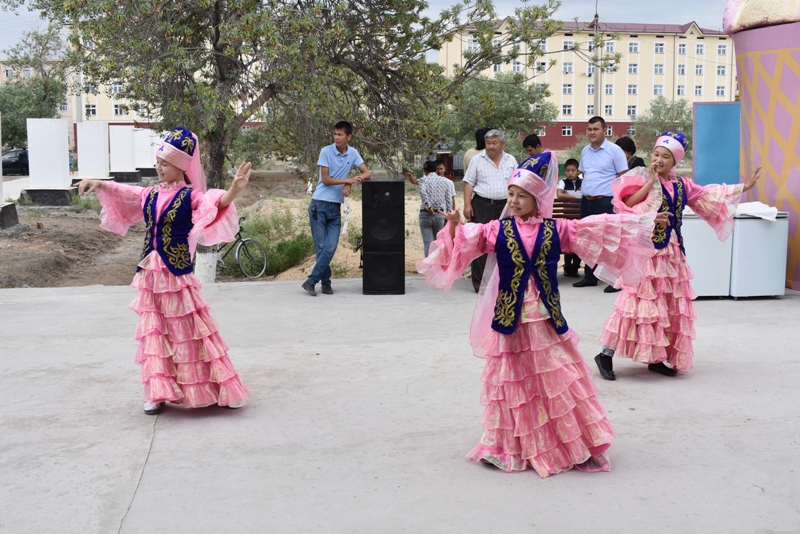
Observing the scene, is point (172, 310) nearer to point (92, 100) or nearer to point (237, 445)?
point (237, 445)

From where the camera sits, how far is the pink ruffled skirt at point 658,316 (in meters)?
6.45

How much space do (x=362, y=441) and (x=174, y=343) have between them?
1.37 metres

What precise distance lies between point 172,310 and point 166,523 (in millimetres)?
1845

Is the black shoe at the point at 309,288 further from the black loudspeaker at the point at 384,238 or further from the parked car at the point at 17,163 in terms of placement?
the parked car at the point at 17,163

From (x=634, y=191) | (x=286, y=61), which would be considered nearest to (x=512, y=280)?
(x=634, y=191)

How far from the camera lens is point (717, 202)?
670cm

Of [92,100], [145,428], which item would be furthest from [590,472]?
[92,100]

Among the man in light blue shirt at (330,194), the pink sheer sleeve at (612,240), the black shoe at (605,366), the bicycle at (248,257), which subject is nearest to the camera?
the pink sheer sleeve at (612,240)

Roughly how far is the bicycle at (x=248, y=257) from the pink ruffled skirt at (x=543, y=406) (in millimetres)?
9243

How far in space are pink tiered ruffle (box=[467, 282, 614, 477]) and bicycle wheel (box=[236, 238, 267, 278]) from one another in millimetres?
9243

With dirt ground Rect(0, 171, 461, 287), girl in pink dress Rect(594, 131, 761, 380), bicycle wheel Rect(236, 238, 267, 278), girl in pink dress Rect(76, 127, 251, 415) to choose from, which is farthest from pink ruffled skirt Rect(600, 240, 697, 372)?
bicycle wheel Rect(236, 238, 267, 278)

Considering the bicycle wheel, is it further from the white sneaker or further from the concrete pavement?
the white sneaker

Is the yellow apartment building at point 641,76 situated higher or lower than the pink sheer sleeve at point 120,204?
higher

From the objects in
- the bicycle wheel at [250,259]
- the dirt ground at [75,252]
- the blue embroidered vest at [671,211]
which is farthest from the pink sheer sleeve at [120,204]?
the dirt ground at [75,252]
